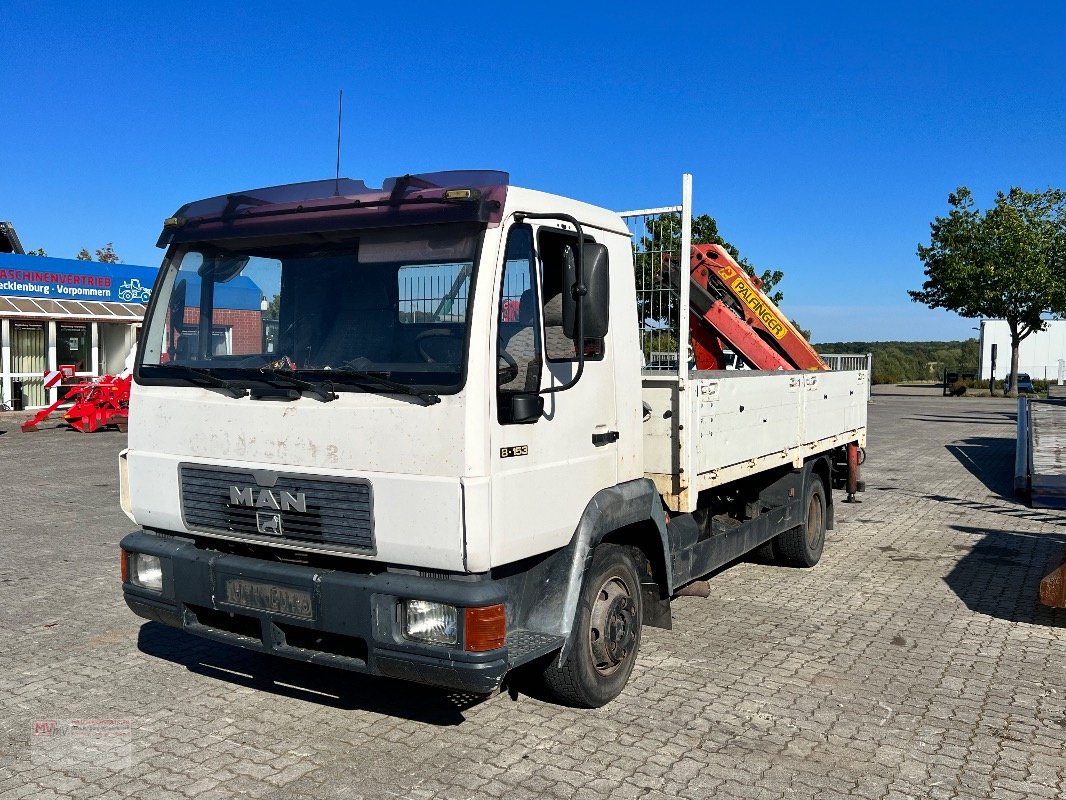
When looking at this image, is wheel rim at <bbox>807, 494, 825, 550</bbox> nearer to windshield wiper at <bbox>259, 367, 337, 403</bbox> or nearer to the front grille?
the front grille

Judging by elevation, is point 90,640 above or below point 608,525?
below

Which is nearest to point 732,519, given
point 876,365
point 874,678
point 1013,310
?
point 874,678

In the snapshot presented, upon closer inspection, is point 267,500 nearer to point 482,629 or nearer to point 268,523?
point 268,523

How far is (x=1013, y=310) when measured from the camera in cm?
3925

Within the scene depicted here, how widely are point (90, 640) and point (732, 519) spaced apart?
435cm

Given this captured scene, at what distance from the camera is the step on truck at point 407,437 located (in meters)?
3.83

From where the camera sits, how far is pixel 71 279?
83.6 feet

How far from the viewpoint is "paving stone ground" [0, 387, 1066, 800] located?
13.1ft

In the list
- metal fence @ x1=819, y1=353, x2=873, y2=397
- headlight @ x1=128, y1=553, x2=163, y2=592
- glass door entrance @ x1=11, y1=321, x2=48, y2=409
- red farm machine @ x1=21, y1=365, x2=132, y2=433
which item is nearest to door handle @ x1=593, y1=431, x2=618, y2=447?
headlight @ x1=128, y1=553, x2=163, y2=592

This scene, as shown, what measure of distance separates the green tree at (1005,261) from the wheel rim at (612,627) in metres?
38.7

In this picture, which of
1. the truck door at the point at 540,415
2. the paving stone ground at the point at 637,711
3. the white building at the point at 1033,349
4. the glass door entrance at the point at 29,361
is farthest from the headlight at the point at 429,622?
the white building at the point at 1033,349

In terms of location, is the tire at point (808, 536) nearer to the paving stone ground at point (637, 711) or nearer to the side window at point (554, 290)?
the paving stone ground at point (637, 711)

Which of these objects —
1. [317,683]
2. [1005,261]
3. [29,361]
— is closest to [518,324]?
[317,683]

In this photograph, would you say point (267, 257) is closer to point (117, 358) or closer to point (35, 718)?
point (35, 718)
